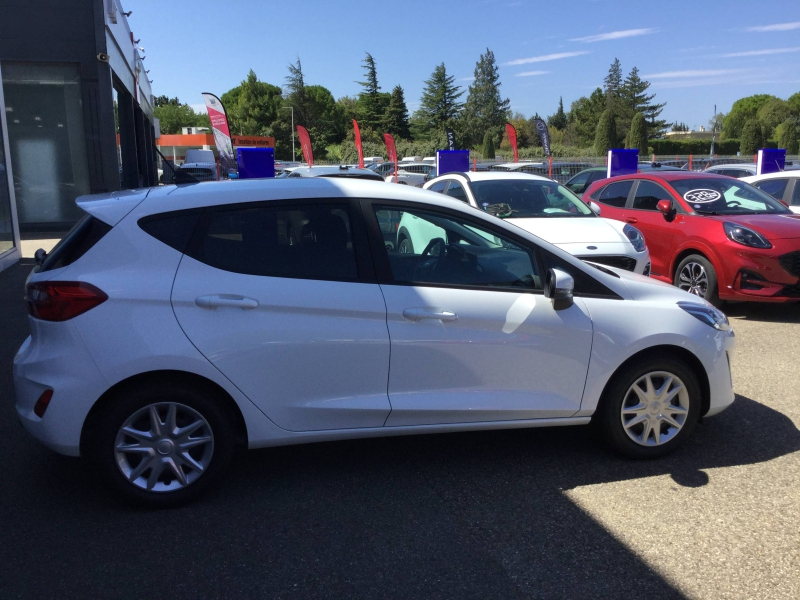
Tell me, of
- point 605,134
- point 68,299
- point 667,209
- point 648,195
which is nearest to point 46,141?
point 648,195

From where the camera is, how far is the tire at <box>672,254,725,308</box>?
8177mm

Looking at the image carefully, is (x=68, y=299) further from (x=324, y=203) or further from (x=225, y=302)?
(x=324, y=203)

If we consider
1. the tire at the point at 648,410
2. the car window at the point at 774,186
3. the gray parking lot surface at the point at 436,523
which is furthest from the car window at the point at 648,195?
the tire at the point at 648,410

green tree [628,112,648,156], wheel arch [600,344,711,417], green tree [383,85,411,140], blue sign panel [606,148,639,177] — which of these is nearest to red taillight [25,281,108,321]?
wheel arch [600,344,711,417]

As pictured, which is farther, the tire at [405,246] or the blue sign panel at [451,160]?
the blue sign panel at [451,160]

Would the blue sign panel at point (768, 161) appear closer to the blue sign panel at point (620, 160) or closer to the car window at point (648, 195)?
the blue sign panel at point (620, 160)

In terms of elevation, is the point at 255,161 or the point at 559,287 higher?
the point at 255,161

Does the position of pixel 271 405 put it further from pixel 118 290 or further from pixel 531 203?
pixel 531 203

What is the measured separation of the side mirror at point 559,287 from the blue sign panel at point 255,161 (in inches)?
285

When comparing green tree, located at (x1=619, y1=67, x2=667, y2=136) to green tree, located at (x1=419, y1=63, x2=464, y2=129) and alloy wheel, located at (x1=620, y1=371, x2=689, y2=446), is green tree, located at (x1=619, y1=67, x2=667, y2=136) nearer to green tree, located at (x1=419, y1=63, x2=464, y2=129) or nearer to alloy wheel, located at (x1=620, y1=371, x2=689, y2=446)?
green tree, located at (x1=419, y1=63, x2=464, y2=129)

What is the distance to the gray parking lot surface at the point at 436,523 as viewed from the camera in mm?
3035

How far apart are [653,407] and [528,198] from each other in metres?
5.04

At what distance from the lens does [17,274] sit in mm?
11266

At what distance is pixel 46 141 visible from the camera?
56.1ft
